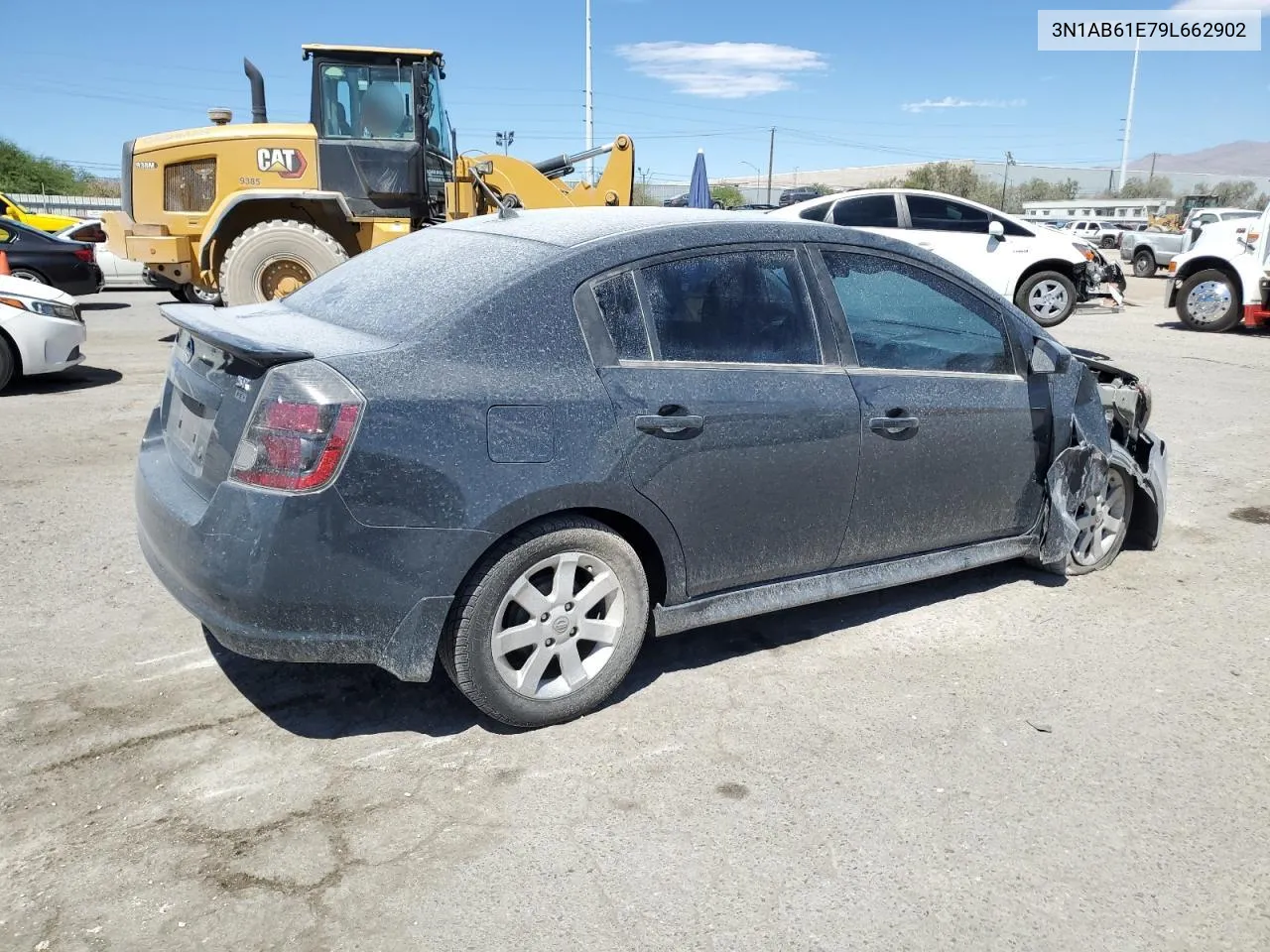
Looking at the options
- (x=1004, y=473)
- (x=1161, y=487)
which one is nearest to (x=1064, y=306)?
(x=1161, y=487)

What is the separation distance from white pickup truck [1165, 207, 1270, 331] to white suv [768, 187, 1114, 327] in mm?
1314

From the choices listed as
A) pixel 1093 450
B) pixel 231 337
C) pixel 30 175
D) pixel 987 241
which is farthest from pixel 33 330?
pixel 30 175

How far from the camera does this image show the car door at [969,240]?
14117 millimetres

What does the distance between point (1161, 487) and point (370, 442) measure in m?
4.12

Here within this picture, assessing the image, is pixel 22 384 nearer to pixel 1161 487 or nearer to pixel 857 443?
pixel 857 443

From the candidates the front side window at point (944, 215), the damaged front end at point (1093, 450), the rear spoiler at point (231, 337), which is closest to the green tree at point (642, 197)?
the front side window at point (944, 215)

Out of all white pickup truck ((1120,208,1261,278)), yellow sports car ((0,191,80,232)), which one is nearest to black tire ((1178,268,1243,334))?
white pickup truck ((1120,208,1261,278))

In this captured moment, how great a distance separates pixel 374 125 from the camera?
11555mm

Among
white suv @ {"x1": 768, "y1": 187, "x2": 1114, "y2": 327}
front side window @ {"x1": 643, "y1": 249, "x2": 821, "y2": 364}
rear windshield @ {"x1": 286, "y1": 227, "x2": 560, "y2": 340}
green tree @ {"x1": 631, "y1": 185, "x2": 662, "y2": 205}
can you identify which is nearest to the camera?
rear windshield @ {"x1": 286, "y1": 227, "x2": 560, "y2": 340}

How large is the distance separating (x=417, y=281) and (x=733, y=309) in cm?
112

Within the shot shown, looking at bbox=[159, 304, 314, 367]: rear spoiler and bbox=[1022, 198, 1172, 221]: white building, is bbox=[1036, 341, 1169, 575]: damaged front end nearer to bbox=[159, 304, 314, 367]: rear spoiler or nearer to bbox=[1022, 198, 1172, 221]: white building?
bbox=[159, 304, 314, 367]: rear spoiler

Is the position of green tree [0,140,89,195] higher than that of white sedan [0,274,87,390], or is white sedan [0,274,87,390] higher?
green tree [0,140,89,195]

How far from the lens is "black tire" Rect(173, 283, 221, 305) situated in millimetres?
11139

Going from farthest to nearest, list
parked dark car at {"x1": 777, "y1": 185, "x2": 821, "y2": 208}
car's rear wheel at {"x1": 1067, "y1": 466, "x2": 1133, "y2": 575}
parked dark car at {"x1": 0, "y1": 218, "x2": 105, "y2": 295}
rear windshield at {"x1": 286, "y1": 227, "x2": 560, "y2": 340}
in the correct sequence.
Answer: parked dark car at {"x1": 777, "y1": 185, "x2": 821, "y2": 208}, parked dark car at {"x1": 0, "y1": 218, "x2": 105, "y2": 295}, car's rear wheel at {"x1": 1067, "y1": 466, "x2": 1133, "y2": 575}, rear windshield at {"x1": 286, "y1": 227, "x2": 560, "y2": 340}
